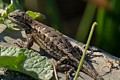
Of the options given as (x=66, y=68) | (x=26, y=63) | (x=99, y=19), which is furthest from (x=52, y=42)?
(x=99, y=19)

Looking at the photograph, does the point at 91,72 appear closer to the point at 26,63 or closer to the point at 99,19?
the point at 26,63

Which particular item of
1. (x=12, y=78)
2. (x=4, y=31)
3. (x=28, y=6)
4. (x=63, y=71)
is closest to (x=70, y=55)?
(x=63, y=71)

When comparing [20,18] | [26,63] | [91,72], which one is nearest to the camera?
[26,63]

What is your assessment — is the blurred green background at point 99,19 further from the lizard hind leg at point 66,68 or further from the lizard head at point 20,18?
the lizard hind leg at point 66,68

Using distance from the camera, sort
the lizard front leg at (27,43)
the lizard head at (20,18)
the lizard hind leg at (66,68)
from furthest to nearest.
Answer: the lizard head at (20,18), the lizard front leg at (27,43), the lizard hind leg at (66,68)

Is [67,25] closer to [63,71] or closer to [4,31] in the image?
[4,31]

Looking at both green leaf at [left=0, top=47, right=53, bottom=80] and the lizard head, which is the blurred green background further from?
green leaf at [left=0, top=47, right=53, bottom=80]

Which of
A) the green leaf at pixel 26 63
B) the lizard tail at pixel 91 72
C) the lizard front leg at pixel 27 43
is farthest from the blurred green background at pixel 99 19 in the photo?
the green leaf at pixel 26 63

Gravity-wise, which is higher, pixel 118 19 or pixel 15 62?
pixel 118 19
